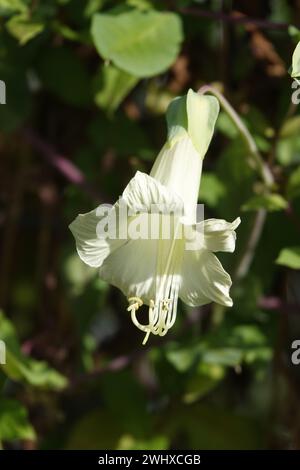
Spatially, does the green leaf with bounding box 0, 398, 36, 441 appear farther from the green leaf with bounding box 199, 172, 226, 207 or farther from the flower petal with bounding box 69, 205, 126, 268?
the green leaf with bounding box 199, 172, 226, 207

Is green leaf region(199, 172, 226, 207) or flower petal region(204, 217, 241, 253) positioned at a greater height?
green leaf region(199, 172, 226, 207)

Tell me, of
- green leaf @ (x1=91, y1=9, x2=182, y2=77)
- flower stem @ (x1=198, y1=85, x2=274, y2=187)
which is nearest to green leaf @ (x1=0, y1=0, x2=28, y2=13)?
green leaf @ (x1=91, y1=9, x2=182, y2=77)

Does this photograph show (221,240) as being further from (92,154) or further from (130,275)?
(92,154)

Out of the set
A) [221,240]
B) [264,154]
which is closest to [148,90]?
[264,154]

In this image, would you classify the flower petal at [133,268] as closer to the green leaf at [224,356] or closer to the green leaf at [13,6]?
the green leaf at [224,356]

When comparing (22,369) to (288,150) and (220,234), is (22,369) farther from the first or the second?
(288,150)
